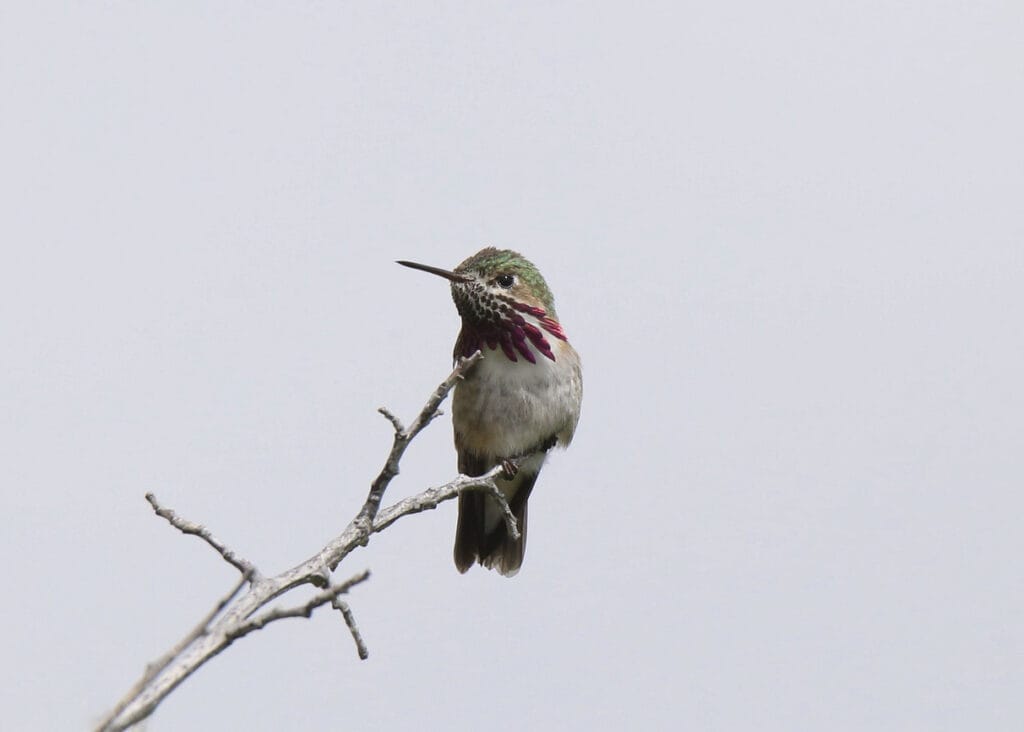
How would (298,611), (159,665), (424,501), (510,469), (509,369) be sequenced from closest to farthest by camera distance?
(159,665)
(298,611)
(424,501)
(510,469)
(509,369)

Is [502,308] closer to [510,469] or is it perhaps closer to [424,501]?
[510,469]

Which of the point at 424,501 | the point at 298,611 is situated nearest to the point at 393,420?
the point at 424,501

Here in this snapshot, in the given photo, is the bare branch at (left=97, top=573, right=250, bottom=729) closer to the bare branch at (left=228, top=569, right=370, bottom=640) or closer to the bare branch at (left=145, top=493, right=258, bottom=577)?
the bare branch at (left=228, top=569, right=370, bottom=640)

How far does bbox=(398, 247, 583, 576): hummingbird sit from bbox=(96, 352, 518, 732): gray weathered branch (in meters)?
2.80

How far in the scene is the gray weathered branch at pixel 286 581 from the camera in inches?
108

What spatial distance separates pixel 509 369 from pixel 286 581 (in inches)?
202

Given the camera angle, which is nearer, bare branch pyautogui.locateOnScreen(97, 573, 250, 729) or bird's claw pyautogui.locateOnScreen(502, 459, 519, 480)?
bare branch pyautogui.locateOnScreen(97, 573, 250, 729)

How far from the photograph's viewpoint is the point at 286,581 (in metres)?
4.06

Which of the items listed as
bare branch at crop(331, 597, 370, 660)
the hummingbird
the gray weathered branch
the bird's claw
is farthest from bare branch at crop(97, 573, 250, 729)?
the hummingbird

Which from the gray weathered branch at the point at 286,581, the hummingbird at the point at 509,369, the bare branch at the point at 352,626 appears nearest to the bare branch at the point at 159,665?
the gray weathered branch at the point at 286,581

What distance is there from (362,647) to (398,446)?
69cm

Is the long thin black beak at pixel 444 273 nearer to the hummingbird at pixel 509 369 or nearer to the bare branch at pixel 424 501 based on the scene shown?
the hummingbird at pixel 509 369

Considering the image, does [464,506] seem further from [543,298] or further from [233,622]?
[233,622]

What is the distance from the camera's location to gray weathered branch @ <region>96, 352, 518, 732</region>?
2.76m
